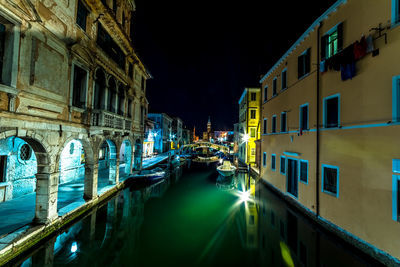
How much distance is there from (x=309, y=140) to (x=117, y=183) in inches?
546

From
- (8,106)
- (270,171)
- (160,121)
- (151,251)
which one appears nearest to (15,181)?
(8,106)

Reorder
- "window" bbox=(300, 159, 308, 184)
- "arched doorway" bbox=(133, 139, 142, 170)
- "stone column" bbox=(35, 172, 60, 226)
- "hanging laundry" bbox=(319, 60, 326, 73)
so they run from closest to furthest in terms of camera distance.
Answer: "stone column" bbox=(35, 172, 60, 226)
"hanging laundry" bbox=(319, 60, 326, 73)
"window" bbox=(300, 159, 308, 184)
"arched doorway" bbox=(133, 139, 142, 170)

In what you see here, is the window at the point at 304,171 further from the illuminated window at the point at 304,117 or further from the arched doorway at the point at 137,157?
the arched doorway at the point at 137,157

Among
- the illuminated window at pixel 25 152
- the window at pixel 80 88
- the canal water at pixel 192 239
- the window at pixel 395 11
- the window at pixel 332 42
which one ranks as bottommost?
the canal water at pixel 192 239

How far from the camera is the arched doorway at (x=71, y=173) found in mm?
10805

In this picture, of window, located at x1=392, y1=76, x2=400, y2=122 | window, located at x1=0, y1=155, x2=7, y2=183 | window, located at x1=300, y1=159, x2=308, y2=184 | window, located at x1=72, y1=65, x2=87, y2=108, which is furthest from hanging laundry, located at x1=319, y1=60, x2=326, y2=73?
window, located at x1=0, y1=155, x2=7, y2=183

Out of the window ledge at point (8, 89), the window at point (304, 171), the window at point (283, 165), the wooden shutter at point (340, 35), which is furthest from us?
the window at point (283, 165)

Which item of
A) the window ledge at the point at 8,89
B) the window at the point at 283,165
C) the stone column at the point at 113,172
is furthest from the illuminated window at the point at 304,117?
the stone column at the point at 113,172

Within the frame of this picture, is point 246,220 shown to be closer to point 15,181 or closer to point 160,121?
point 15,181

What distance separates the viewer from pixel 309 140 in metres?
9.84

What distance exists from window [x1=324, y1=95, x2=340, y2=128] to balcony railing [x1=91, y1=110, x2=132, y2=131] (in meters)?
12.4

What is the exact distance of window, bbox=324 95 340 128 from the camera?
8.18 meters

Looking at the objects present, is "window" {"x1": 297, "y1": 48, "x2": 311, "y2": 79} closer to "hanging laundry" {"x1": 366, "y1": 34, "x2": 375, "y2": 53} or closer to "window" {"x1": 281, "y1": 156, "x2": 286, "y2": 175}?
"hanging laundry" {"x1": 366, "y1": 34, "x2": 375, "y2": 53}

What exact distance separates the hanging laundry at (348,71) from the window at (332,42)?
1.22m
